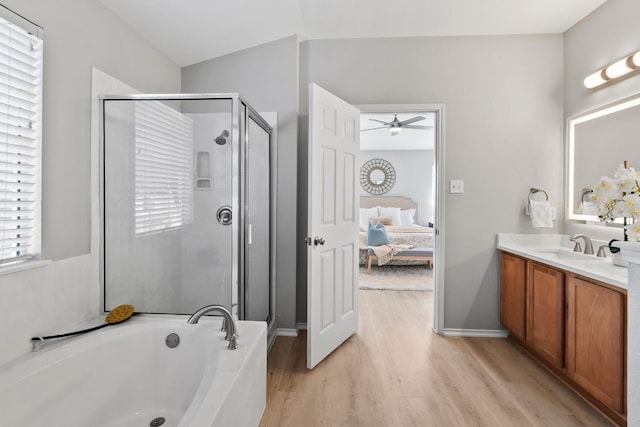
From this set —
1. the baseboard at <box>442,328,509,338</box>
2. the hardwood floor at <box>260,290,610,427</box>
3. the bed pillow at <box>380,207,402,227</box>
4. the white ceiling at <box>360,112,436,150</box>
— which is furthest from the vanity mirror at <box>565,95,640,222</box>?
the bed pillow at <box>380,207,402,227</box>

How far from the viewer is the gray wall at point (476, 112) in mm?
2670

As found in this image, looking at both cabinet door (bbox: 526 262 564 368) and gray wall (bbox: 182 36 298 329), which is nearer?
cabinet door (bbox: 526 262 564 368)

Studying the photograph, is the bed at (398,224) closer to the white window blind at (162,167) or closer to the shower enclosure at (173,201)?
the shower enclosure at (173,201)

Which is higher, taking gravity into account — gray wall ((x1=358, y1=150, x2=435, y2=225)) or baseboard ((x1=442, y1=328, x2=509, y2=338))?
gray wall ((x1=358, y1=150, x2=435, y2=225))

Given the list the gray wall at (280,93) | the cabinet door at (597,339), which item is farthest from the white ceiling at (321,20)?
the cabinet door at (597,339)

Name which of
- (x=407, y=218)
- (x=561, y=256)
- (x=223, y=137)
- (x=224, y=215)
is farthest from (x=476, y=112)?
(x=407, y=218)

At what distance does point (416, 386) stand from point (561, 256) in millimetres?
1574

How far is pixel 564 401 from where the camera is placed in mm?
1827

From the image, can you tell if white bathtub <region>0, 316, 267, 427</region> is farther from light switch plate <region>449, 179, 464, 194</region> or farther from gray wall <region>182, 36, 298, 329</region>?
light switch plate <region>449, 179, 464, 194</region>

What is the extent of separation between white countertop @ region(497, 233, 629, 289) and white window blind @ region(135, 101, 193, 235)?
2312 mm

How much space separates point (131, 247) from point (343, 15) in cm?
230

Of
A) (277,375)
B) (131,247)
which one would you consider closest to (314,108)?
(131,247)

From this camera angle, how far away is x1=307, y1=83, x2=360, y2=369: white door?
2145 mm

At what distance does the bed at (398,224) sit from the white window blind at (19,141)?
13.4 feet
